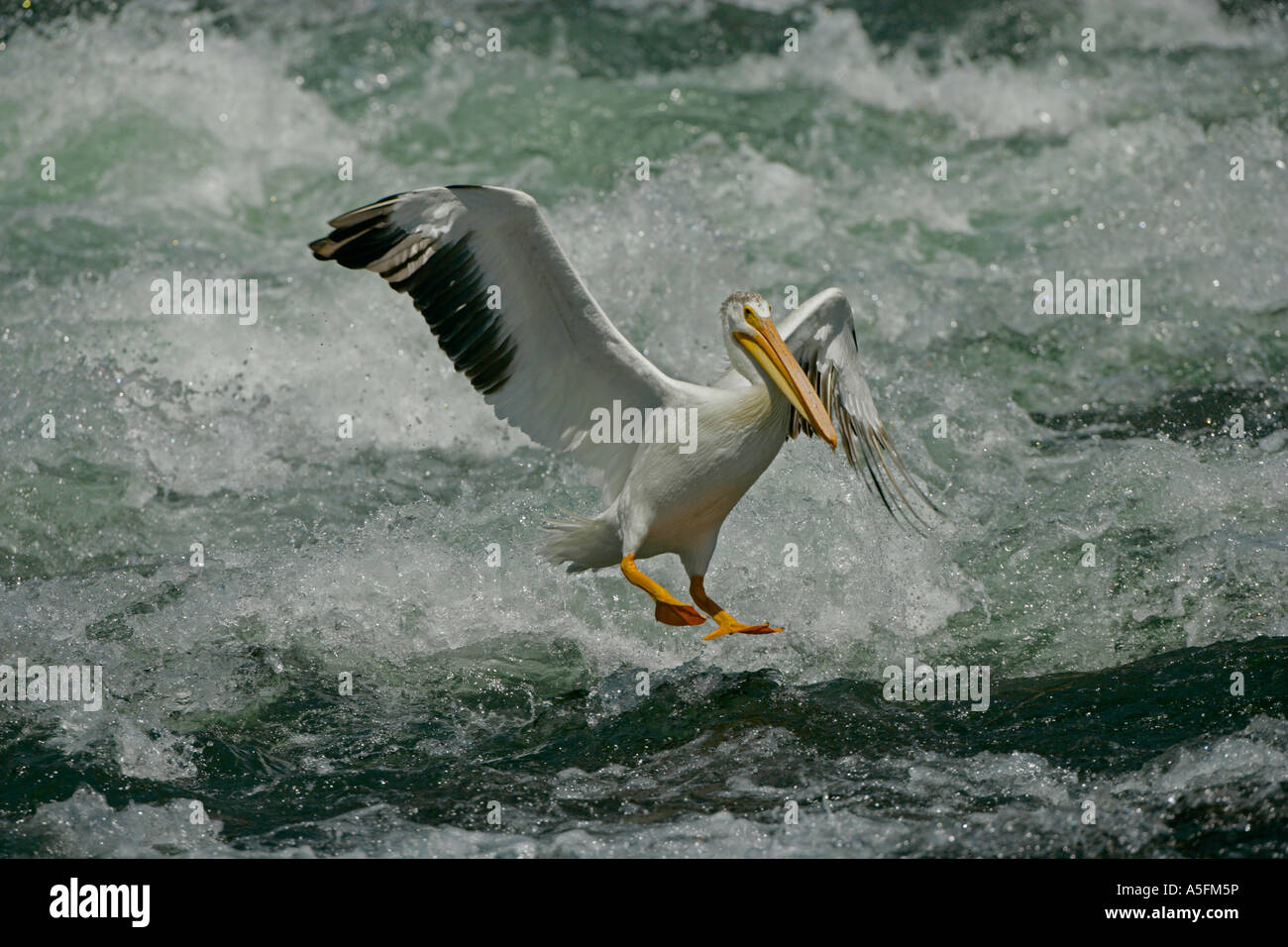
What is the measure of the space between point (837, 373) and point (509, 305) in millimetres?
1461

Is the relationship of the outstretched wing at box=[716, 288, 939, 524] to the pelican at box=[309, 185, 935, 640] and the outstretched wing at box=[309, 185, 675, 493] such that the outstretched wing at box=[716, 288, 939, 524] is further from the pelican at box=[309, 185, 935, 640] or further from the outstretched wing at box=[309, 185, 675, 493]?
the outstretched wing at box=[309, 185, 675, 493]

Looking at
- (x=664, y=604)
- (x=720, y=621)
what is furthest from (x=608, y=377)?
(x=720, y=621)

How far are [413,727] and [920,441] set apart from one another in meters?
3.61

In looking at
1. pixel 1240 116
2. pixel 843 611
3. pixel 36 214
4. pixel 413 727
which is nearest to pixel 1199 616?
pixel 843 611

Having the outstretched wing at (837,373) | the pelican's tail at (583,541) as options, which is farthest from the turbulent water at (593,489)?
the outstretched wing at (837,373)

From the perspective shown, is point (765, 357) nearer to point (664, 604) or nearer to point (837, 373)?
point (837, 373)

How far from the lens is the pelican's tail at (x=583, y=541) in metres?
5.95

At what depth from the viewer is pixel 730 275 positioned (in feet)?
31.9

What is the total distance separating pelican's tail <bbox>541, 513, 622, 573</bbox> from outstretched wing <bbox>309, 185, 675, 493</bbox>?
233 mm

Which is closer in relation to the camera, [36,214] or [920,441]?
[920,441]

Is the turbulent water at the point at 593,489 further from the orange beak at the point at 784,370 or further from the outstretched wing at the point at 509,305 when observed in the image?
the orange beak at the point at 784,370

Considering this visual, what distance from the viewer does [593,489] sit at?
7.71 metres

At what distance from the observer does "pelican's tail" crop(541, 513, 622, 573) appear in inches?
234
